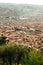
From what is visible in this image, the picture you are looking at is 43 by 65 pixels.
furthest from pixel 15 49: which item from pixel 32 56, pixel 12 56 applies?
pixel 32 56

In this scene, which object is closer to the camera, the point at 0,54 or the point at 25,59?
the point at 25,59

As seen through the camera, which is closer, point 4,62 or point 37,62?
point 37,62

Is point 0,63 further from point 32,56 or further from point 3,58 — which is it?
point 32,56

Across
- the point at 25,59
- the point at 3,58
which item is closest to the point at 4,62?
the point at 3,58

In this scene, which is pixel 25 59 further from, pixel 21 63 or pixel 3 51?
pixel 3 51

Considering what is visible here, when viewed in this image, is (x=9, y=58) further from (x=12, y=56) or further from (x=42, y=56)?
(x=42, y=56)

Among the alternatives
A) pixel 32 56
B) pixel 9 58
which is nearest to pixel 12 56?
pixel 9 58

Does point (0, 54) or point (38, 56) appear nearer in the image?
point (38, 56)
